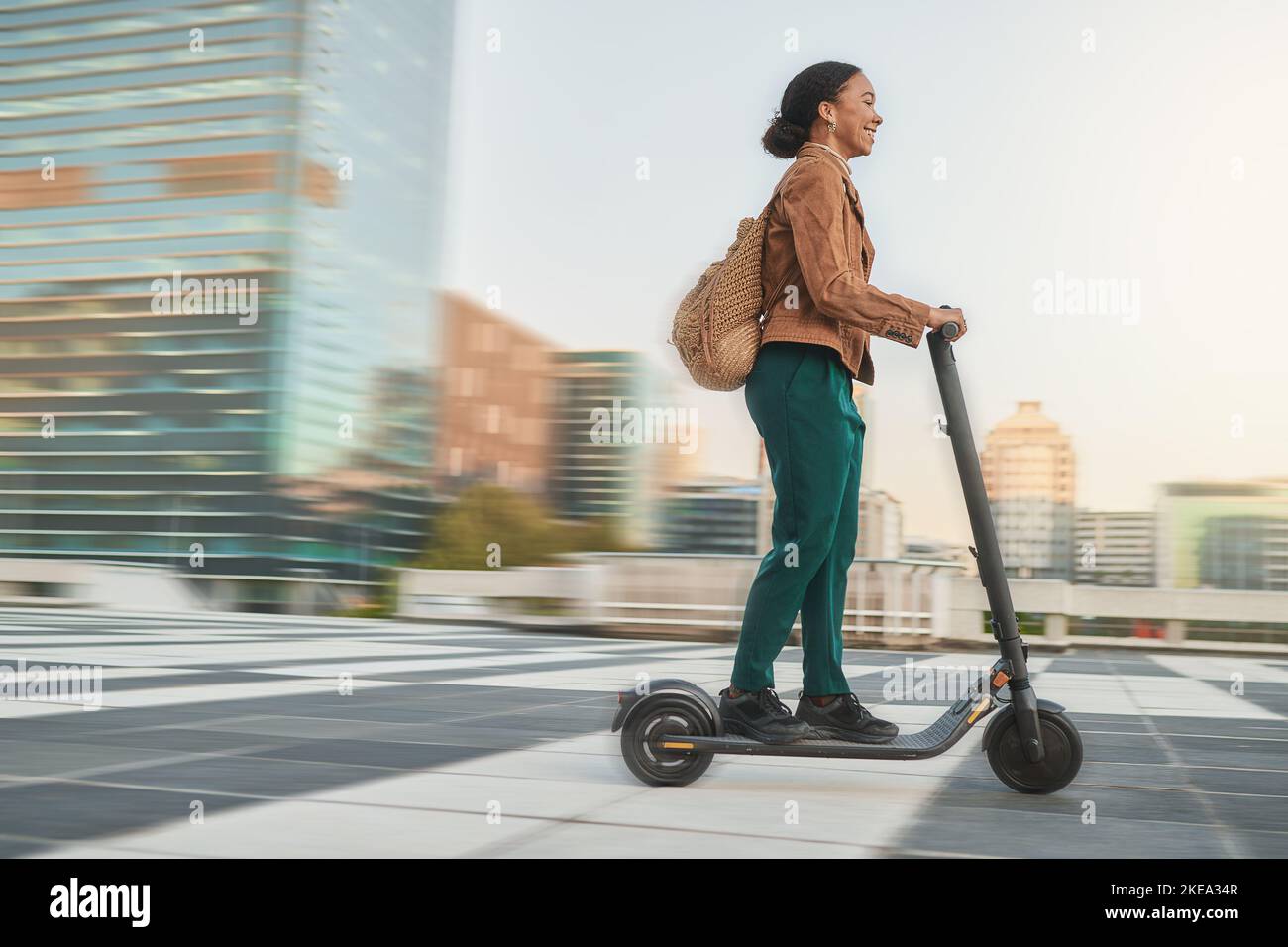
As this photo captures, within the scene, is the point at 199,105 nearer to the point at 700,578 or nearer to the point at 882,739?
the point at 700,578

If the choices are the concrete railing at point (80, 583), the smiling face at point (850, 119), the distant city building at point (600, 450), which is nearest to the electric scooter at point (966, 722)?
the smiling face at point (850, 119)

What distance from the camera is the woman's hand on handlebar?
104 inches

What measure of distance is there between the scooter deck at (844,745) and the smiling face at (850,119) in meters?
1.44

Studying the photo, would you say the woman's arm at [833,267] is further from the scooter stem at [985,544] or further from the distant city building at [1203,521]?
the distant city building at [1203,521]

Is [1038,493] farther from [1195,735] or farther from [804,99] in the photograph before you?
[804,99]

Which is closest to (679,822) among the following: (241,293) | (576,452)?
(241,293)

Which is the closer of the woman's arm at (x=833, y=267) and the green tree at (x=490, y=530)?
the woman's arm at (x=833, y=267)

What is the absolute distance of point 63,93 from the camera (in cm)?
8562

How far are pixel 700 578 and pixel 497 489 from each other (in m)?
65.9

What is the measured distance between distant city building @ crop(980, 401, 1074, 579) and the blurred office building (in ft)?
150

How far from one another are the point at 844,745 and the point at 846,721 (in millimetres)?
161

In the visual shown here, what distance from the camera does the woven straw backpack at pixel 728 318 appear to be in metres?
2.76

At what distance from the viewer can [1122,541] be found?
6881cm

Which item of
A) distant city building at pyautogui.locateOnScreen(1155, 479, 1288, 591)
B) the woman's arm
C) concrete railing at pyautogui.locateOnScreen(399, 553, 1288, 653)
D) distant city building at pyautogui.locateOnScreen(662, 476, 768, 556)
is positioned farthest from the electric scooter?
distant city building at pyautogui.locateOnScreen(662, 476, 768, 556)
